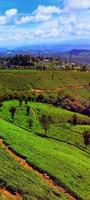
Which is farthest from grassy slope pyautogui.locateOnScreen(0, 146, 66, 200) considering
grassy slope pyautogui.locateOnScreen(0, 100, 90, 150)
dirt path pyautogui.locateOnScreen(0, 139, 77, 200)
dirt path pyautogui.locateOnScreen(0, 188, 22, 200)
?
grassy slope pyautogui.locateOnScreen(0, 100, 90, 150)

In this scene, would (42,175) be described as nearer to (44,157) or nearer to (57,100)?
(44,157)

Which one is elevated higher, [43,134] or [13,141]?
[13,141]

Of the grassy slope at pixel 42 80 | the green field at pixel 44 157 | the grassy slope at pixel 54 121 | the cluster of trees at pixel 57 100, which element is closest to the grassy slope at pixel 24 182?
the green field at pixel 44 157

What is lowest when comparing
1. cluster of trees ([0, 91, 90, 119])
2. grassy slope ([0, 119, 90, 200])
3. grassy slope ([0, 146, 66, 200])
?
cluster of trees ([0, 91, 90, 119])

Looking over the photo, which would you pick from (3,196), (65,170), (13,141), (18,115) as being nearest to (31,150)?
(13,141)

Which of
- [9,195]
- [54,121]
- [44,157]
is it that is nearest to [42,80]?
[54,121]

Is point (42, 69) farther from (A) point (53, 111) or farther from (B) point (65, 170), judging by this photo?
(B) point (65, 170)

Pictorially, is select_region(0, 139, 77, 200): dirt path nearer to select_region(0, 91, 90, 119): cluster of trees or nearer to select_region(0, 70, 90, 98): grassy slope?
select_region(0, 91, 90, 119): cluster of trees

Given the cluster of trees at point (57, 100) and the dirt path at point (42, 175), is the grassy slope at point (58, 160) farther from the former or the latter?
the cluster of trees at point (57, 100)
